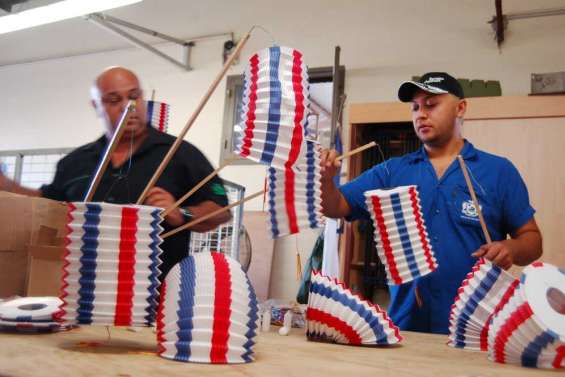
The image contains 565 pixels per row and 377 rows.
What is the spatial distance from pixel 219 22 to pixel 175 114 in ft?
3.36

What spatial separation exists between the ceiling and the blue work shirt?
102 inches

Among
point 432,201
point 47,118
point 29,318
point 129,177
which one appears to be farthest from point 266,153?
point 47,118

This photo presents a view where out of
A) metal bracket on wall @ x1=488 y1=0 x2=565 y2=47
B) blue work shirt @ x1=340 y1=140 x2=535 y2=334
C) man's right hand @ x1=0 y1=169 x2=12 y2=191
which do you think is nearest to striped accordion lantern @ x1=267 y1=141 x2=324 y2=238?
blue work shirt @ x1=340 y1=140 x2=535 y2=334

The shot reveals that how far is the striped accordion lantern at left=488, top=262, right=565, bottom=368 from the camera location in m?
0.97

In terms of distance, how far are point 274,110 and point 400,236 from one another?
60 cm

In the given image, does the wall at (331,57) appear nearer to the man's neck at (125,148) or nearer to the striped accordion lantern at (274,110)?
the man's neck at (125,148)

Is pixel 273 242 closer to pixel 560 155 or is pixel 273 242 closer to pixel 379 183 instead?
pixel 560 155

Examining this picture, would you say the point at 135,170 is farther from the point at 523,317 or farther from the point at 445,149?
the point at 523,317

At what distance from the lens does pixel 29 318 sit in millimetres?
1071

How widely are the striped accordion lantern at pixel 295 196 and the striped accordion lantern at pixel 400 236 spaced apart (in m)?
0.23

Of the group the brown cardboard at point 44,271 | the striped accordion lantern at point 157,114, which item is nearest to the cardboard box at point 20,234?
the brown cardboard at point 44,271

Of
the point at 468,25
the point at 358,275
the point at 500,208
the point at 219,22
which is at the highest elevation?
the point at 219,22

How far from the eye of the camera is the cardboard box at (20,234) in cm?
152

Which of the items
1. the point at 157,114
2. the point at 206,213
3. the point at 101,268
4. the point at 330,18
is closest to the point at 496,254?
the point at 206,213
